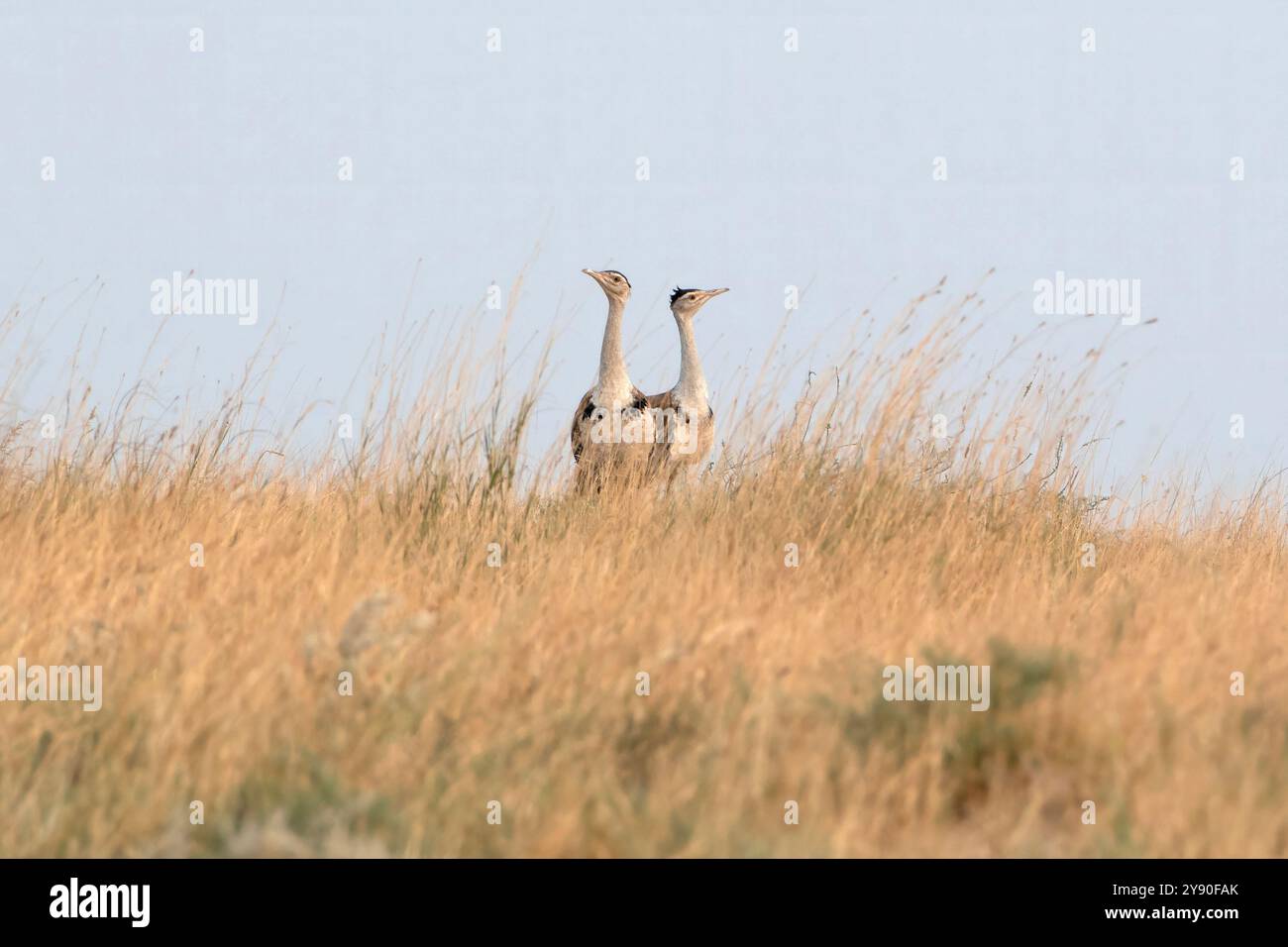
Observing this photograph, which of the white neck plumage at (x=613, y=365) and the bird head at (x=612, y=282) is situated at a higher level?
the bird head at (x=612, y=282)

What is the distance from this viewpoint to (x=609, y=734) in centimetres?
373

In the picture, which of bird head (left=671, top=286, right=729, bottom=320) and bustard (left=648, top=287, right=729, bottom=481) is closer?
bustard (left=648, top=287, right=729, bottom=481)

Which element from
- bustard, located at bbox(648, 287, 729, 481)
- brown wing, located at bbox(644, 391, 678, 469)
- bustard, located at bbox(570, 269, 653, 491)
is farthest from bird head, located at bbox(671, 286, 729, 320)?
brown wing, located at bbox(644, 391, 678, 469)

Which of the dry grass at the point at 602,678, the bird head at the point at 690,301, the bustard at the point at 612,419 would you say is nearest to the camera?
the dry grass at the point at 602,678

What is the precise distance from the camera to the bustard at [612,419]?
8.48 meters

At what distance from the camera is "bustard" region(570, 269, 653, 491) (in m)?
8.48

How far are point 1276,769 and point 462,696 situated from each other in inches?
89.1

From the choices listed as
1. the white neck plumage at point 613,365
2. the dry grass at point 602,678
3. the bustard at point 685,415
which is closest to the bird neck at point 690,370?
the bustard at point 685,415

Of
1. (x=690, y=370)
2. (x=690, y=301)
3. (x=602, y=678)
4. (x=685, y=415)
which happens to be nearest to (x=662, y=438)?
(x=685, y=415)

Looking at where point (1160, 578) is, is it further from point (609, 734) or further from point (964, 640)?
point (609, 734)

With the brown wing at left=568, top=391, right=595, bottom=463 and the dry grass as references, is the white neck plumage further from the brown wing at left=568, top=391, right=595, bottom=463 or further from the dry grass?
the dry grass

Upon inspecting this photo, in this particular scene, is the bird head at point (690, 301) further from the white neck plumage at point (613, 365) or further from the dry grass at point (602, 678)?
the dry grass at point (602, 678)

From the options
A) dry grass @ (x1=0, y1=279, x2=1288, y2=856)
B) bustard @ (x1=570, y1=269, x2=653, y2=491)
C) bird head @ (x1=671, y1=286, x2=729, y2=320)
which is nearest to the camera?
dry grass @ (x1=0, y1=279, x2=1288, y2=856)
